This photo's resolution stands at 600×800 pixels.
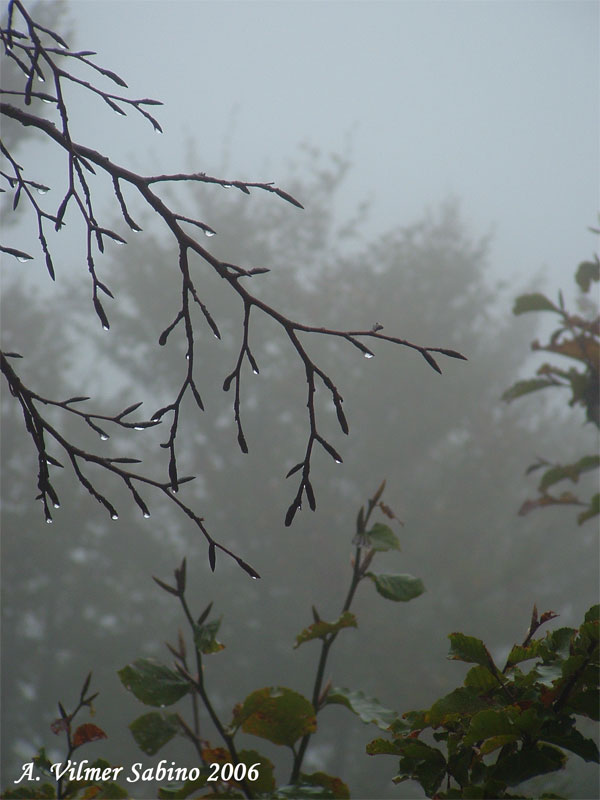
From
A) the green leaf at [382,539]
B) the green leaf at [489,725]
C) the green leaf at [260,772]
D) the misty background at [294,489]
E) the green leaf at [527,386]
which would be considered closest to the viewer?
the green leaf at [489,725]

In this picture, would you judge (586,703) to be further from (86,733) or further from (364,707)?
(86,733)

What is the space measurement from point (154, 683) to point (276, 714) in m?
0.12

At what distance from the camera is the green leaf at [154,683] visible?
0.61 metres

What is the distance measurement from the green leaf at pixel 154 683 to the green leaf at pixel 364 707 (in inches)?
5.9

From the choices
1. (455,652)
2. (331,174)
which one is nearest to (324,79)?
(331,174)

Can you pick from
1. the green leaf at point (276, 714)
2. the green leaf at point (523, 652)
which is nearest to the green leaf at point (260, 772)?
the green leaf at point (276, 714)

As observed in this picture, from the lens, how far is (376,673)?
9.01 m

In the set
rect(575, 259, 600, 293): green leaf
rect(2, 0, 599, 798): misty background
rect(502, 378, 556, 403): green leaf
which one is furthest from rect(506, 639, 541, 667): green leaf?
rect(2, 0, 599, 798): misty background

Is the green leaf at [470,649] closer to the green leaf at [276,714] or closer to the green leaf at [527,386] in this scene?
the green leaf at [276,714]

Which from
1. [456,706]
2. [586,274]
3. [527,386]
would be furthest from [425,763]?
[586,274]

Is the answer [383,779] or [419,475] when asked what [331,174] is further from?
[383,779]

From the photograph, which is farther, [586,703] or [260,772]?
[260,772]

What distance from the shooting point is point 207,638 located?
592 mm

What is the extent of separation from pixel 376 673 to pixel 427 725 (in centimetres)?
921
